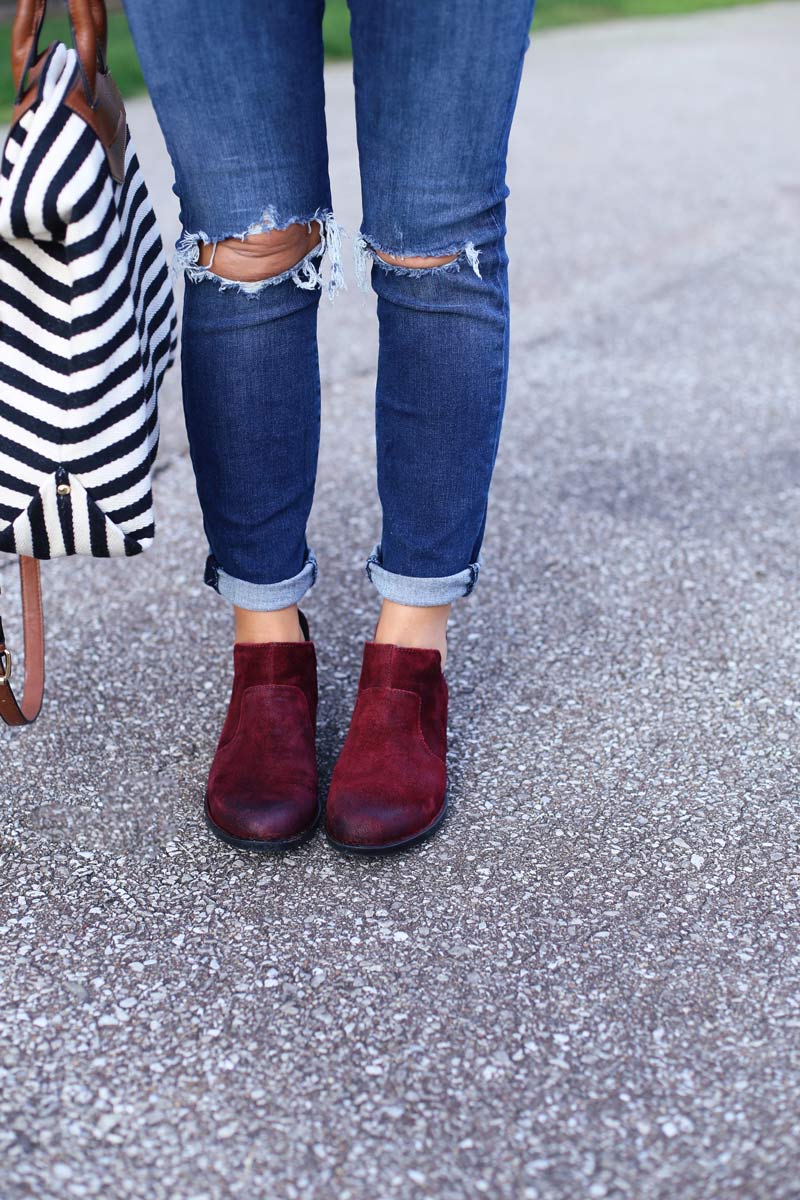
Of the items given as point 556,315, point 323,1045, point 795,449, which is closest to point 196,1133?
point 323,1045

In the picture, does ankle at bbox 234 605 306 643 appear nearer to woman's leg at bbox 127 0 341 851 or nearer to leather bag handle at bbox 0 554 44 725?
woman's leg at bbox 127 0 341 851

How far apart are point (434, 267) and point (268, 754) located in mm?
585

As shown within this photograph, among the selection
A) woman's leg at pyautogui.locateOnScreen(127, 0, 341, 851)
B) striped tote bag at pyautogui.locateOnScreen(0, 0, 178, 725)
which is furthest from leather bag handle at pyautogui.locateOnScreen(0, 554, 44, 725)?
woman's leg at pyautogui.locateOnScreen(127, 0, 341, 851)

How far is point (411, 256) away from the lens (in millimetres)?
1323

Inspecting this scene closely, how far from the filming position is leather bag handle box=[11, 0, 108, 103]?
1181mm

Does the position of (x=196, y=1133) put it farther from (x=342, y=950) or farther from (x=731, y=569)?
(x=731, y=569)

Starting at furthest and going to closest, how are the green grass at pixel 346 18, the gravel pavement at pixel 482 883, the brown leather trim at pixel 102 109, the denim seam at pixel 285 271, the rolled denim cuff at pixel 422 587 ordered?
the green grass at pixel 346 18 → the rolled denim cuff at pixel 422 587 → the denim seam at pixel 285 271 → the brown leather trim at pixel 102 109 → the gravel pavement at pixel 482 883

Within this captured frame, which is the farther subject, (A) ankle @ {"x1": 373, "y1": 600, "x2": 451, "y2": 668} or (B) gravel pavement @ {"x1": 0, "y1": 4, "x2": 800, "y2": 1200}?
(A) ankle @ {"x1": 373, "y1": 600, "x2": 451, "y2": 668}

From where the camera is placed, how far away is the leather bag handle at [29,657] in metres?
1.36

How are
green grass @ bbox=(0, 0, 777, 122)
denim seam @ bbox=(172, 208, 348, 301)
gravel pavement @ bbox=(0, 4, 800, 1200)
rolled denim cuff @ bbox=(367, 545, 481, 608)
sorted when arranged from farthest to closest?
green grass @ bbox=(0, 0, 777, 122) < rolled denim cuff @ bbox=(367, 545, 481, 608) < denim seam @ bbox=(172, 208, 348, 301) < gravel pavement @ bbox=(0, 4, 800, 1200)

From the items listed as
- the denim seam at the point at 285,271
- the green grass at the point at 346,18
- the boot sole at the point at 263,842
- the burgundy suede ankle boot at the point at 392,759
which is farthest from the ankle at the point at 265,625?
the green grass at the point at 346,18

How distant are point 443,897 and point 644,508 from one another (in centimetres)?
113

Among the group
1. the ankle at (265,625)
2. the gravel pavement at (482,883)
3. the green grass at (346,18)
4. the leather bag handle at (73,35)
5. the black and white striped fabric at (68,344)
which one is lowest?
the green grass at (346,18)

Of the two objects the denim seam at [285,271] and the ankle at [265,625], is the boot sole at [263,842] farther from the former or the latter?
the denim seam at [285,271]
